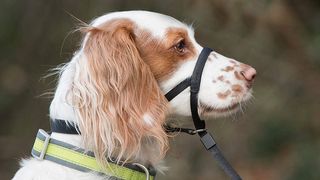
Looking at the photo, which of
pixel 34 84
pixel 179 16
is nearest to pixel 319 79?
pixel 179 16

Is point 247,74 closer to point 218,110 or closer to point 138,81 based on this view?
point 218,110

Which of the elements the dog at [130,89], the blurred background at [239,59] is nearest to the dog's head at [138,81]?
the dog at [130,89]

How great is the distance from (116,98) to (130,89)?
0.09m

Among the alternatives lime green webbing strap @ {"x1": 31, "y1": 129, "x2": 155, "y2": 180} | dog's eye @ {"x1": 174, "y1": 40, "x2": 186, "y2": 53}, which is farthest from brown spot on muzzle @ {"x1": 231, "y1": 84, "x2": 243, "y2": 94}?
lime green webbing strap @ {"x1": 31, "y1": 129, "x2": 155, "y2": 180}

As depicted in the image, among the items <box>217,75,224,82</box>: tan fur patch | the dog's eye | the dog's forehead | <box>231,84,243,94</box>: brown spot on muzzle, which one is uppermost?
the dog's forehead

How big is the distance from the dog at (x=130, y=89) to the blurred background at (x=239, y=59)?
184 inches

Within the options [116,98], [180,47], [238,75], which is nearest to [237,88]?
[238,75]

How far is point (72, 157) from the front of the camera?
370 cm

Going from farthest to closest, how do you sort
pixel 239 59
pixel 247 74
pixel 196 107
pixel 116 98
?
pixel 239 59 < pixel 247 74 < pixel 196 107 < pixel 116 98

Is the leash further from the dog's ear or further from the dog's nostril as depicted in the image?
the dog's nostril

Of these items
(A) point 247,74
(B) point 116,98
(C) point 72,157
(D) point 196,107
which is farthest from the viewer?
(A) point 247,74

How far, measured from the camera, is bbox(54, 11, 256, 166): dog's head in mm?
3740

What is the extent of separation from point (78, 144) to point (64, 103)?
0.24 m

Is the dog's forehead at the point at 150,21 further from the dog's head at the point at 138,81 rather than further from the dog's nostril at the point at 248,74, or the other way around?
the dog's nostril at the point at 248,74
